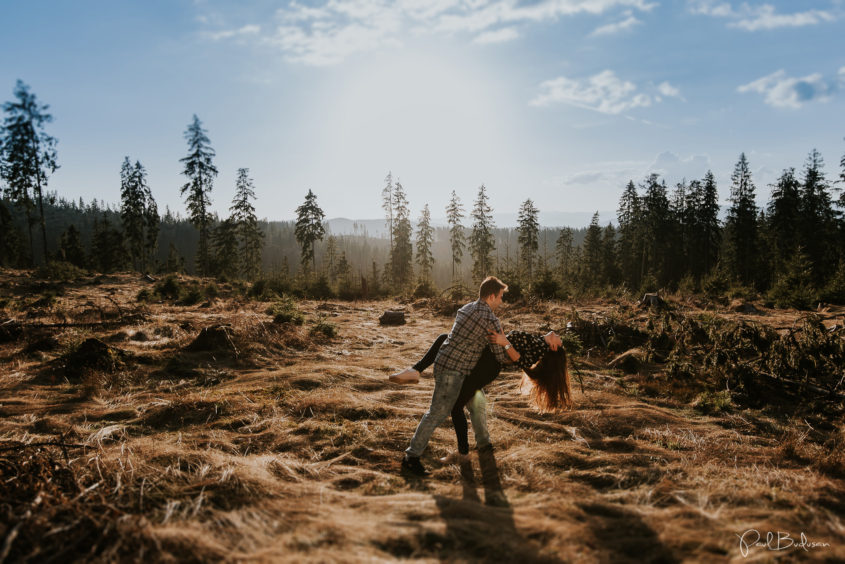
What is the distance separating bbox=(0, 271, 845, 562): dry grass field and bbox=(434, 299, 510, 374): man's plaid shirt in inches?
39.2

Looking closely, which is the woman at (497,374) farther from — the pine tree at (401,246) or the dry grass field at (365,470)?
the pine tree at (401,246)

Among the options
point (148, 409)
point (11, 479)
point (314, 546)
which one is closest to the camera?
point (314, 546)

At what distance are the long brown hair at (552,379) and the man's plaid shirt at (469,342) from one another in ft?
2.24

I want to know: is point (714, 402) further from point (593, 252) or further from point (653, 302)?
Answer: point (593, 252)

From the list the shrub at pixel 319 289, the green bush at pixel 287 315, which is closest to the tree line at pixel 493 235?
the shrub at pixel 319 289

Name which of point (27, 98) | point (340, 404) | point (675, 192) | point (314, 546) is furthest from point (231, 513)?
point (675, 192)

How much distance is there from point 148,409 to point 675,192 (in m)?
56.2

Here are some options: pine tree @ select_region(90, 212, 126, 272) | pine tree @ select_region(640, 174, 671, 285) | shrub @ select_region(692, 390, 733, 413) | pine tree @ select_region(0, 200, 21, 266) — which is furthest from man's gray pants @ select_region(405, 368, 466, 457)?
pine tree @ select_region(90, 212, 126, 272)

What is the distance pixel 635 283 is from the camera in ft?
156

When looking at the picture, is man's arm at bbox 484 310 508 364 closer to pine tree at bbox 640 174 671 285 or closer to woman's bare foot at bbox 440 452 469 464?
woman's bare foot at bbox 440 452 469 464

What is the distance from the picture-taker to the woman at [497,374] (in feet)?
Result: 13.6

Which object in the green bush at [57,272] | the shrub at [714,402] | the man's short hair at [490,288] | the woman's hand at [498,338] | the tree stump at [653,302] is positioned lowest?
the shrub at [714,402]

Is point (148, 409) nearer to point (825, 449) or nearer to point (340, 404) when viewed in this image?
point (340, 404)

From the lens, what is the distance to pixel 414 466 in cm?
377
